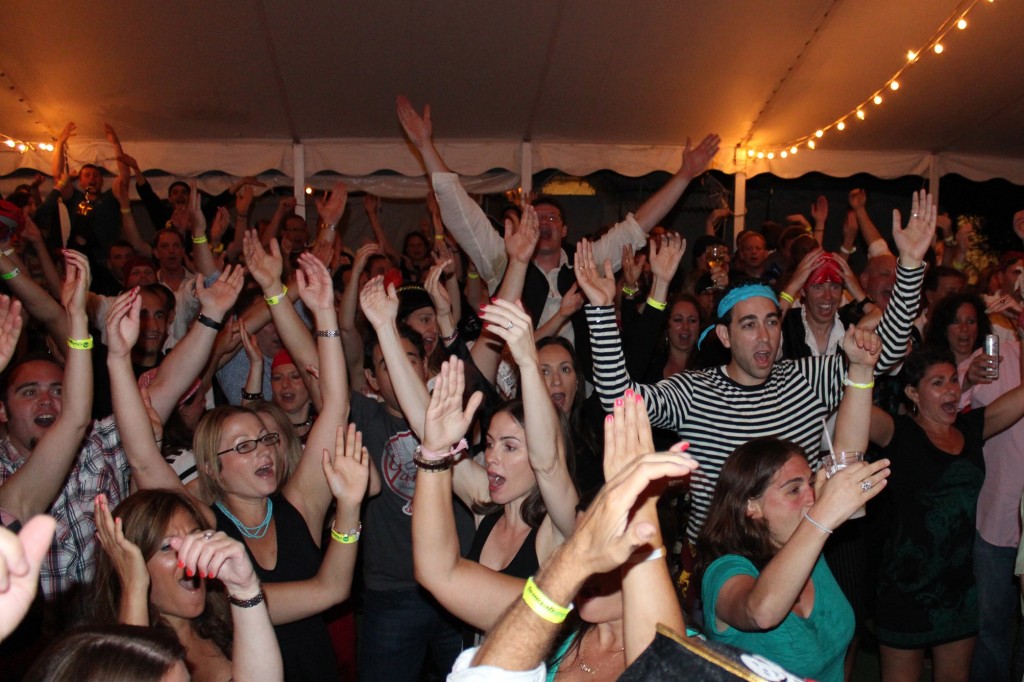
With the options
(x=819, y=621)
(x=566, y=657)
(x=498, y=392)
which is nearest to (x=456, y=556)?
(x=566, y=657)

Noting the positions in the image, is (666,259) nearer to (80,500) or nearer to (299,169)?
(80,500)

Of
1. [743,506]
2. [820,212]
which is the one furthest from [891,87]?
[743,506]

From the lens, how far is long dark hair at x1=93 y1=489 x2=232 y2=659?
208cm

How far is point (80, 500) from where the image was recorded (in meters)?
2.66

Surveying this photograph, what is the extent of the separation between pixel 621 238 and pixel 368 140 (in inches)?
134

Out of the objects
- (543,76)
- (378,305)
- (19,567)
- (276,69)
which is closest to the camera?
(19,567)

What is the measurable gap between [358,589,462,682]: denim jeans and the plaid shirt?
944mm

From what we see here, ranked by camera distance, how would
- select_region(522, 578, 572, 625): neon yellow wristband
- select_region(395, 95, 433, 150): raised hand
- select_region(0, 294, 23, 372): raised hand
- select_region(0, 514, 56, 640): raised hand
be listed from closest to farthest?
select_region(0, 514, 56, 640): raised hand, select_region(522, 578, 572, 625): neon yellow wristband, select_region(0, 294, 23, 372): raised hand, select_region(395, 95, 433, 150): raised hand

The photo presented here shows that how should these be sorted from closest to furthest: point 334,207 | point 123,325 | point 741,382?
1. point 123,325
2. point 741,382
3. point 334,207

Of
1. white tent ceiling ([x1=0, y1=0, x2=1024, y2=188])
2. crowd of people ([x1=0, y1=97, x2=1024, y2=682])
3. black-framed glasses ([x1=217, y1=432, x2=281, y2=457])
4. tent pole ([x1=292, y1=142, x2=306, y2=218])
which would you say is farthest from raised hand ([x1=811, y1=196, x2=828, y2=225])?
black-framed glasses ([x1=217, y1=432, x2=281, y2=457])

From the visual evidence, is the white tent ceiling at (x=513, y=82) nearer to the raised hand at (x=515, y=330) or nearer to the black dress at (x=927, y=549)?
the black dress at (x=927, y=549)

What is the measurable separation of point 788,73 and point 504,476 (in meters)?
5.15

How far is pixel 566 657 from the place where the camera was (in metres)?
1.97

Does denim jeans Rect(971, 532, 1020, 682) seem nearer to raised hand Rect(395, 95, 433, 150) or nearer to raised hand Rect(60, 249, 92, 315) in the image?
raised hand Rect(395, 95, 433, 150)
